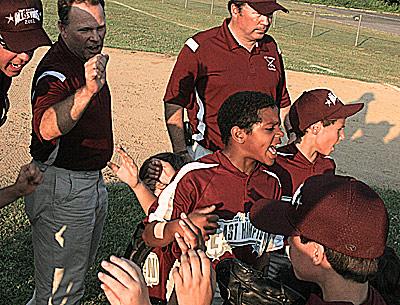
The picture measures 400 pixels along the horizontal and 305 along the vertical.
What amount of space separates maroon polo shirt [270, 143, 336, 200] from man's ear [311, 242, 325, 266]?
197 centimetres

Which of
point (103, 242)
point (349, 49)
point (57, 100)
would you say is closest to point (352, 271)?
point (57, 100)

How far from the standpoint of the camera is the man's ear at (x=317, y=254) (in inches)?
98.7

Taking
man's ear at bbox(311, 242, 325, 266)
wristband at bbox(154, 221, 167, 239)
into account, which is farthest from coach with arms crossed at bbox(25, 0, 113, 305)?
man's ear at bbox(311, 242, 325, 266)

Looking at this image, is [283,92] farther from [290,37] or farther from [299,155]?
[290,37]

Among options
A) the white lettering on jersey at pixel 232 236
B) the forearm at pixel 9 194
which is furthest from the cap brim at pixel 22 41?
the white lettering on jersey at pixel 232 236

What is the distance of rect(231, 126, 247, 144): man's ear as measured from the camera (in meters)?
3.92

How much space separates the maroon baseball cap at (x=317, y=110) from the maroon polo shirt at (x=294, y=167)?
7.5 inches

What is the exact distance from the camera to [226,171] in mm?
3852

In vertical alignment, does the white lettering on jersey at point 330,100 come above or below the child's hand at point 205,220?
above

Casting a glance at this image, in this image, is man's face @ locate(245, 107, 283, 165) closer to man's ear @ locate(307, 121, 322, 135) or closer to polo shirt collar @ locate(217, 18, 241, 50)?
man's ear @ locate(307, 121, 322, 135)

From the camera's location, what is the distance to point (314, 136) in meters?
4.83

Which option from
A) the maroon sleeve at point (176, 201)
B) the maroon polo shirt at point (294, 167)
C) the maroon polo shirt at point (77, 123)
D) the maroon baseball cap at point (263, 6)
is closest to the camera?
the maroon sleeve at point (176, 201)

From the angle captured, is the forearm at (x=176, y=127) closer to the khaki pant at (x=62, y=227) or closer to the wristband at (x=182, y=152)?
the wristband at (x=182, y=152)

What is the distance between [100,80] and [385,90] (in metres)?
13.8
